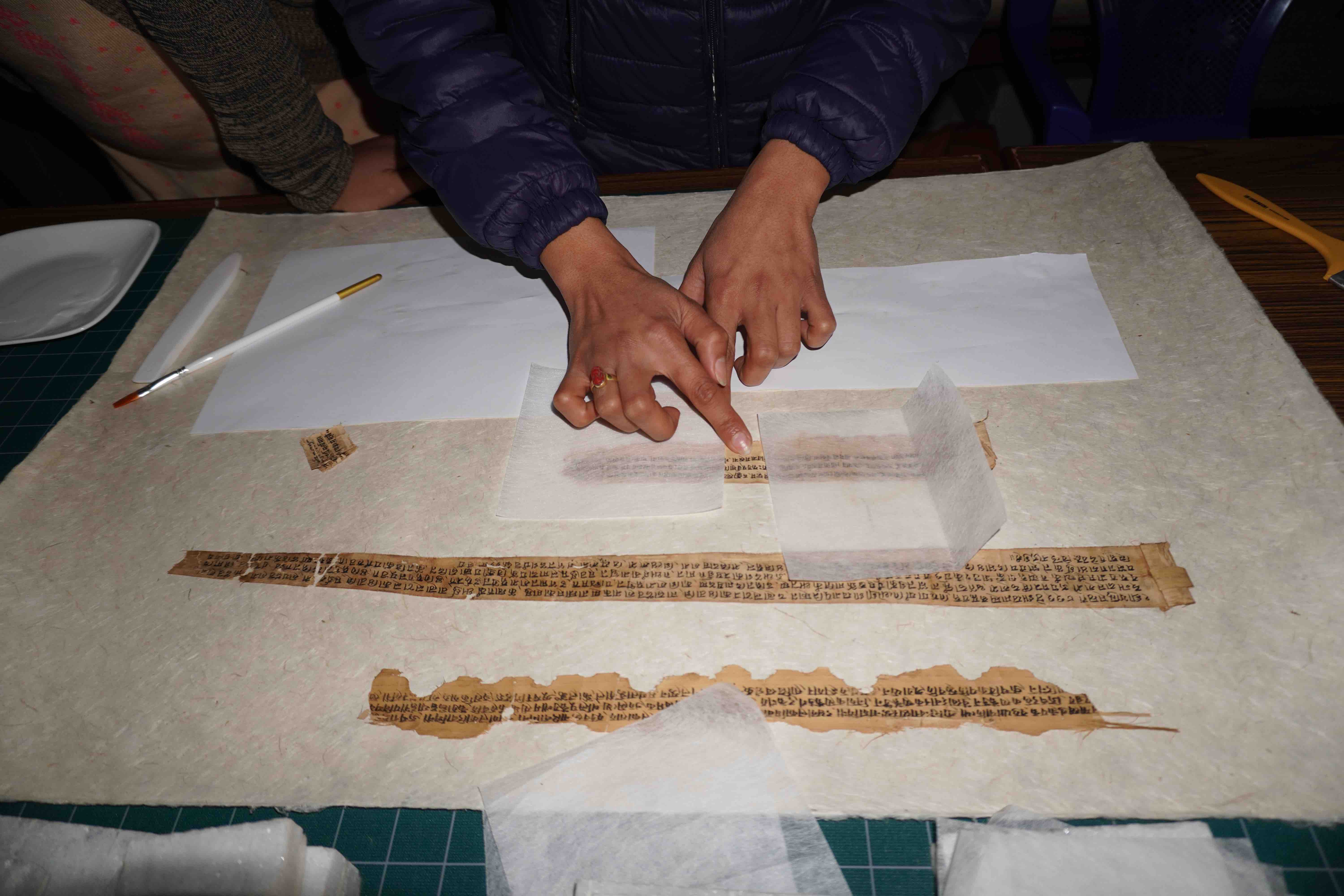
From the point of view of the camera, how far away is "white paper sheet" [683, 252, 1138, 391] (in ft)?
2.01

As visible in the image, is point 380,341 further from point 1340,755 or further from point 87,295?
point 1340,755

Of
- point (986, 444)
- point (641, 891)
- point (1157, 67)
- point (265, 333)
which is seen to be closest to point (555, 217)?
point (265, 333)

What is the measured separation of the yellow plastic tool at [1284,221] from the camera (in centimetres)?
65

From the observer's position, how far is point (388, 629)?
0.50 metres

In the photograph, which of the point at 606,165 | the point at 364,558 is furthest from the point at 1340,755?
the point at 606,165

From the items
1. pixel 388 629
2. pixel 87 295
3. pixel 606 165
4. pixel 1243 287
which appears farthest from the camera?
pixel 606 165

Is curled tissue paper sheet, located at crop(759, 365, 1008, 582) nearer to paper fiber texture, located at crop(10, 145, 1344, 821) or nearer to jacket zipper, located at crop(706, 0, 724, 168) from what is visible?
paper fiber texture, located at crop(10, 145, 1344, 821)

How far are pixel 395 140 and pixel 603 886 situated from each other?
3.35ft

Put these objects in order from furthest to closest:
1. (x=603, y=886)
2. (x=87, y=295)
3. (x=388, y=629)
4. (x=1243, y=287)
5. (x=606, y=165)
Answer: (x=606, y=165), (x=87, y=295), (x=1243, y=287), (x=388, y=629), (x=603, y=886)

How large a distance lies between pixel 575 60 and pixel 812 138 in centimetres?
35

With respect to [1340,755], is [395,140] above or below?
above

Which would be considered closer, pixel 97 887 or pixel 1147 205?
pixel 97 887

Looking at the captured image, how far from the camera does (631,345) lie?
608 millimetres

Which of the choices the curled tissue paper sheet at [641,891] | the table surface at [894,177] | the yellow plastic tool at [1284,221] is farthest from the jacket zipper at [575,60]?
the curled tissue paper sheet at [641,891]
